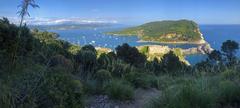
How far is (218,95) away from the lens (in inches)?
179

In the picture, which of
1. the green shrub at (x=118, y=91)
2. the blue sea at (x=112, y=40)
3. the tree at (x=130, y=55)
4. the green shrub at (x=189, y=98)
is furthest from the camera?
the tree at (x=130, y=55)

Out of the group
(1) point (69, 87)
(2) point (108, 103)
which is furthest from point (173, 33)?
(1) point (69, 87)

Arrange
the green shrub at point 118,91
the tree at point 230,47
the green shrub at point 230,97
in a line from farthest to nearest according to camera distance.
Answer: the tree at point 230,47 < the green shrub at point 118,91 < the green shrub at point 230,97

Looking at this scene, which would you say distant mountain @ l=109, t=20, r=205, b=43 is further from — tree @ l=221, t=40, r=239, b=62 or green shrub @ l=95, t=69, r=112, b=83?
green shrub @ l=95, t=69, r=112, b=83

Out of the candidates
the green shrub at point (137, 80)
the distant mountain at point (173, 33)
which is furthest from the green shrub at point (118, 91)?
the distant mountain at point (173, 33)

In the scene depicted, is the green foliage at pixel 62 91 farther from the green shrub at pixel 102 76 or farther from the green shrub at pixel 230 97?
the green shrub at pixel 102 76

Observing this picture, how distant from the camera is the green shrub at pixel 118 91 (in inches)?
232

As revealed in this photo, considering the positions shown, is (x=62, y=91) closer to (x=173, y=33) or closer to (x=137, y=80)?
(x=137, y=80)

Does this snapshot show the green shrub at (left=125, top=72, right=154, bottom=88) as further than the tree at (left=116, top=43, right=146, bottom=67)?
No

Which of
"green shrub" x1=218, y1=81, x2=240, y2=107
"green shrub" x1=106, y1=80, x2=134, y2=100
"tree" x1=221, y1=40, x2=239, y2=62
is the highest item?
"green shrub" x1=218, y1=81, x2=240, y2=107

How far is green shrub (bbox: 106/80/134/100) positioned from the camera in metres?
5.89

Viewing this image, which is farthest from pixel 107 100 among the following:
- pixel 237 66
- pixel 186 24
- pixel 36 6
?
pixel 186 24

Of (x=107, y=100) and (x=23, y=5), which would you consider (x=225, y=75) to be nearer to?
(x=107, y=100)

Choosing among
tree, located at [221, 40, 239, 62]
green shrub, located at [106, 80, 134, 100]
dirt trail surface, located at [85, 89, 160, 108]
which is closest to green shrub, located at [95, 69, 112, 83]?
green shrub, located at [106, 80, 134, 100]
